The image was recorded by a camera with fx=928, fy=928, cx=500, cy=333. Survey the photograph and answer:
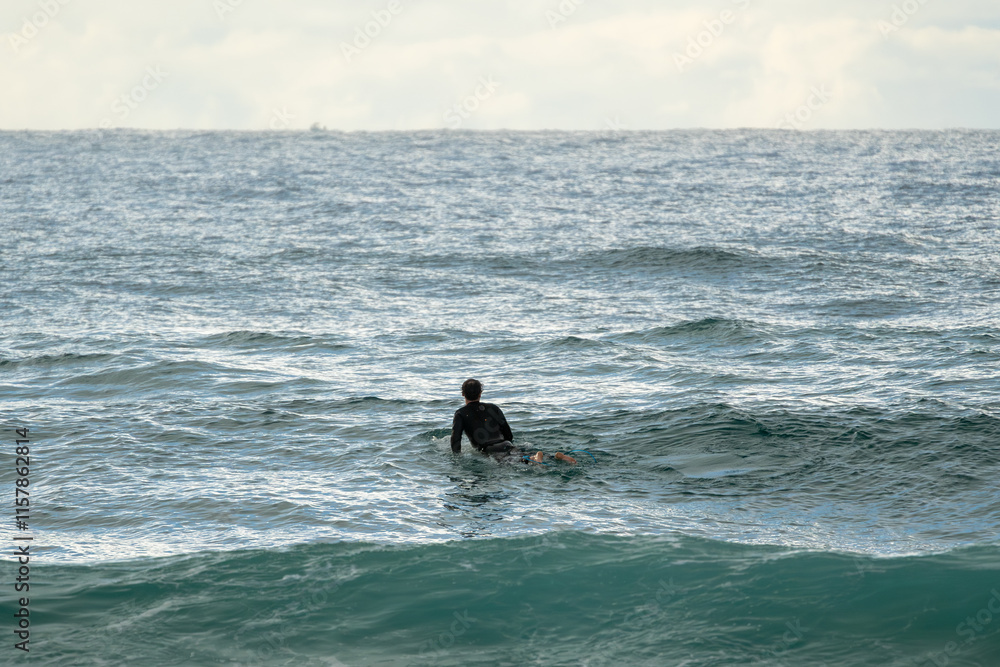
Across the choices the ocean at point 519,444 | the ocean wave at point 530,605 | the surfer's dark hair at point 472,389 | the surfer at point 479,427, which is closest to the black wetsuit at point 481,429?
the surfer at point 479,427

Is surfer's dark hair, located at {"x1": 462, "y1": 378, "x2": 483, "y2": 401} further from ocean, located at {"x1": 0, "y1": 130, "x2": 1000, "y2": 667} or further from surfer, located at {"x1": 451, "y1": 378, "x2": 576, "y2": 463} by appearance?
ocean, located at {"x1": 0, "y1": 130, "x2": 1000, "y2": 667}

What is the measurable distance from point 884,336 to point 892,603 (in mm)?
12981

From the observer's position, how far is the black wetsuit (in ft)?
46.3

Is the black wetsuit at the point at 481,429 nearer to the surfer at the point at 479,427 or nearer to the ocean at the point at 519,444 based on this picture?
the surfer at the point at 479,427

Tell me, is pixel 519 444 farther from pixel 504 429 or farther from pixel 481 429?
pixel 481 429

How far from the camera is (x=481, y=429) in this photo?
14.2m

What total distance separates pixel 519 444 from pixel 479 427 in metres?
1.01

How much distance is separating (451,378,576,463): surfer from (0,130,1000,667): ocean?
11.7 inches

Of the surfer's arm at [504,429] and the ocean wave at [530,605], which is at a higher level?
the surfer's arm at [504,429]

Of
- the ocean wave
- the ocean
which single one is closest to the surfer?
the ocean

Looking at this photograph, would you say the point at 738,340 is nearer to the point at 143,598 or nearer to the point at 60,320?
the point at 143,598

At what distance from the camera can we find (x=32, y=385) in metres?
19.2

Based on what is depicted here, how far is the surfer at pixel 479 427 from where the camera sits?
14.1 metres

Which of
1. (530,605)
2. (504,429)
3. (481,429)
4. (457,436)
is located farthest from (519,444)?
(530,605)
